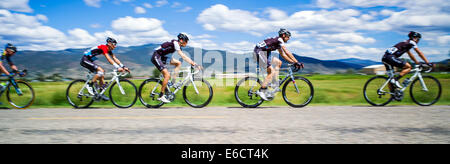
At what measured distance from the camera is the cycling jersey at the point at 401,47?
7.63 meters

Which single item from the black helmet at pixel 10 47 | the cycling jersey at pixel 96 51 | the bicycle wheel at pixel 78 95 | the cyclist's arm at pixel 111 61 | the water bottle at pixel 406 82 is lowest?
the bicycle wheel at pixel 78 95

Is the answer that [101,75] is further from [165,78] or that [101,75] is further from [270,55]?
[270,55]

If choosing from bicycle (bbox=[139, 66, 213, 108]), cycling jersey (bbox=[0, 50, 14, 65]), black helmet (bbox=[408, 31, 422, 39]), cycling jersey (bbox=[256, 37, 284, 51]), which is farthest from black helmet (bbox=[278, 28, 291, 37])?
cycling jersey (bbox=[0, 50, 14, 65])

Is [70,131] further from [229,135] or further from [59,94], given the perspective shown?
[59,94]

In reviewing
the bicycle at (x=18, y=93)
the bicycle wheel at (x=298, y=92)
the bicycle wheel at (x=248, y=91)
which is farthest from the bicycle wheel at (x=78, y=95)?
the bicycle wheel at (x=298, y=92)

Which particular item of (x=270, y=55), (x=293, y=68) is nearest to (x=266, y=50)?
(x=270, y=55)

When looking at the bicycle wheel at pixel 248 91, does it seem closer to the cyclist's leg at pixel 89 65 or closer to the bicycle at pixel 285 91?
the bicycle at pixel 285 91

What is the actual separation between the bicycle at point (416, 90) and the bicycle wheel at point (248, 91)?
9.83 feet

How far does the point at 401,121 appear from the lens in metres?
5.25
